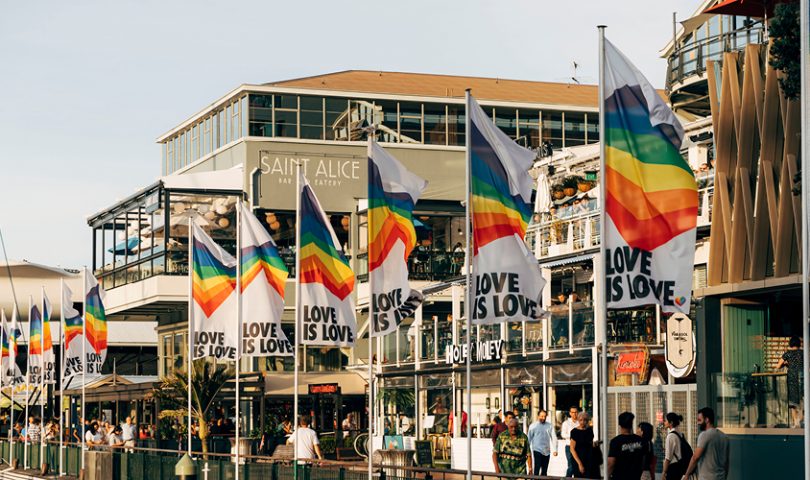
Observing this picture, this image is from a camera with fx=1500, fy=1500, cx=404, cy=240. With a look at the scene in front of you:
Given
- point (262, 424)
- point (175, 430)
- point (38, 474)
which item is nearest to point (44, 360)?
point (38, 474)

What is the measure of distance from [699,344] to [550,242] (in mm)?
19069

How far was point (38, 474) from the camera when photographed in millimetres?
41406

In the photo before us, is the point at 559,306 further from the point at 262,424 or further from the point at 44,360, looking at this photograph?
the point at 262,424

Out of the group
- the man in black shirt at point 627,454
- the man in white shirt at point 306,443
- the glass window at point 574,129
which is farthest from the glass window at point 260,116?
the man in black shirt at point 627,454

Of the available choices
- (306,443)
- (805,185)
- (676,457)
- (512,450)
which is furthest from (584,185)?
(805,185)

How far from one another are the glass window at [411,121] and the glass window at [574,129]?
704 centimetres

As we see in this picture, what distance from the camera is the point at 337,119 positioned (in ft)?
209

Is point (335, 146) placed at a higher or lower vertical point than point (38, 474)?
higher

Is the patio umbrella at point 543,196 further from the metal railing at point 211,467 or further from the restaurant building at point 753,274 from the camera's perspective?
the restaurant building at point 753,274

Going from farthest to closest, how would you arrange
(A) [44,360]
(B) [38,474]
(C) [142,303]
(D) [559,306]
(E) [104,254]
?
1. (E) [104,254]
2. (C) [142,303]
3. (A) [44,360]
4. (B) [38,474]
5. (D) [559,306]

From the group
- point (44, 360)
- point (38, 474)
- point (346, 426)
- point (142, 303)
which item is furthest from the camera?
point (142, 303)

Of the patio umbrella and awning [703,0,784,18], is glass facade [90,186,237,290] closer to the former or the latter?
the patio umbrella

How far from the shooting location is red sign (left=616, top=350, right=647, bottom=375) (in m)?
34.3

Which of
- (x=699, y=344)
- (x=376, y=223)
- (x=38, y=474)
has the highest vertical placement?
(x=376, y=223)
